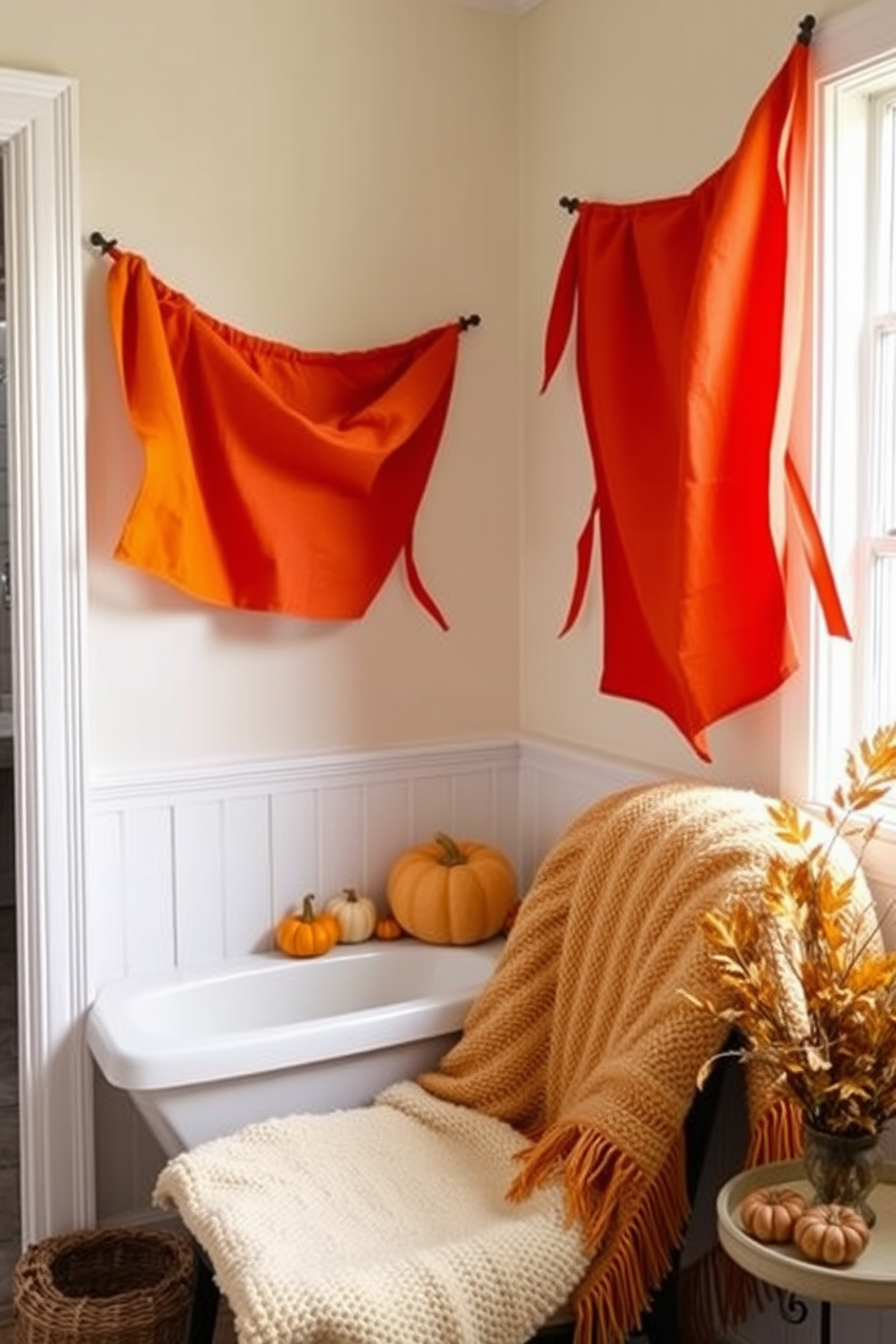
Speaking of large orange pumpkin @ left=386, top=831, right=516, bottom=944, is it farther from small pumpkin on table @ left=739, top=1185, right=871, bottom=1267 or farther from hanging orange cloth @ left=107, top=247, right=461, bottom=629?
small pumpkin on table @ left=739, top=1185, right=871, bottom=1267

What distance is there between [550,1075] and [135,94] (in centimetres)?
187

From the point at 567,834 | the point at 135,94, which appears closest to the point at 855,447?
the point at 567,834

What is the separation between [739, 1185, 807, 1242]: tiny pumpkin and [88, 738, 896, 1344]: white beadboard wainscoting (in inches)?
41.5

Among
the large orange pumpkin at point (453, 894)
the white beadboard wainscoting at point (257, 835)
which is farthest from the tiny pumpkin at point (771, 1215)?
the large orange pumpkin at point (453, 894)

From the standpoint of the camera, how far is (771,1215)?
1665mm

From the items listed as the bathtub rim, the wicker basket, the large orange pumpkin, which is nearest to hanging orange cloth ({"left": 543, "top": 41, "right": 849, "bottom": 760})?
the large orange pumpkin

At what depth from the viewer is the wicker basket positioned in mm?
2285

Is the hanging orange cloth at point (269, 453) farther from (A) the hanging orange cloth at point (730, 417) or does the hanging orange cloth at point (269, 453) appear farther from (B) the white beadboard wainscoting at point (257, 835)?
(A) the hanging orange cloth at point (730, 417)

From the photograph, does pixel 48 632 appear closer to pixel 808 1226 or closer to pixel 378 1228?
pixel 378 1228

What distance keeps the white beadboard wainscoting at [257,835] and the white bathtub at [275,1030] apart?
3.6 inches

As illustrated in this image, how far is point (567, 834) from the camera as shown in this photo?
2459 millimetres

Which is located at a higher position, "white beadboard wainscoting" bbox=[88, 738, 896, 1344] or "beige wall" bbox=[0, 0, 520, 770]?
"beige wall" bbox=[0, 0, 520, 770]

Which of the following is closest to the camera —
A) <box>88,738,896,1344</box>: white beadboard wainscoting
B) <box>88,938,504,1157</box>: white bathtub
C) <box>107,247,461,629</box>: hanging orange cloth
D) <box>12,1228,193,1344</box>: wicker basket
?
<box>12,1228,193,1344</box>: wicker basket

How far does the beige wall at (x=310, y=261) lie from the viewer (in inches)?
106
